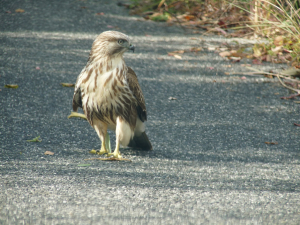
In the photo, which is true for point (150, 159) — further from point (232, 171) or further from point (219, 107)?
point (219, 107)

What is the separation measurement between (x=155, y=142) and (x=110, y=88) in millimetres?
1113

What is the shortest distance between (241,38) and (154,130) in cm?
449

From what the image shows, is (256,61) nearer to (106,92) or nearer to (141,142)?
(141,142)

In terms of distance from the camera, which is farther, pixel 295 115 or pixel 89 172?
pixel 295 115

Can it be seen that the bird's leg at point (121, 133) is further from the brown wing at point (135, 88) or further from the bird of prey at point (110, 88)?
the brown wing at point (135, 88)

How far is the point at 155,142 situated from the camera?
4934 millimetres

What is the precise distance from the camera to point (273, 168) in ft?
13.8

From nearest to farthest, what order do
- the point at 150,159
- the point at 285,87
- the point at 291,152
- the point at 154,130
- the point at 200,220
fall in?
the point at 200,220 → the point at 150,159 → the point at 291,152 → the point at 154,130 → the point at 285,87

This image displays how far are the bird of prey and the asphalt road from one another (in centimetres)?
39

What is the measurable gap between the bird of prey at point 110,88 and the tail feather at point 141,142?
0.83 feet

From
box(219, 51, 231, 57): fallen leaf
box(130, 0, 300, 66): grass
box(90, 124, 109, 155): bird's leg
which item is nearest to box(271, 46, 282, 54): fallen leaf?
box(130, 0, 300, 66): grass

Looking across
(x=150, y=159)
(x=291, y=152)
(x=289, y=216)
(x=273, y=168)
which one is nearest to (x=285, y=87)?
(x=291, y=152)

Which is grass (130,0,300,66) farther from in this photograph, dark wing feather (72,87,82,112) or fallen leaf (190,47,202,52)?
dark wing feather (72,87,82,112)

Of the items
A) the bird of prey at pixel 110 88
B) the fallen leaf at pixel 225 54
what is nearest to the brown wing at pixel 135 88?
the bird of prey at pixel 110 88
